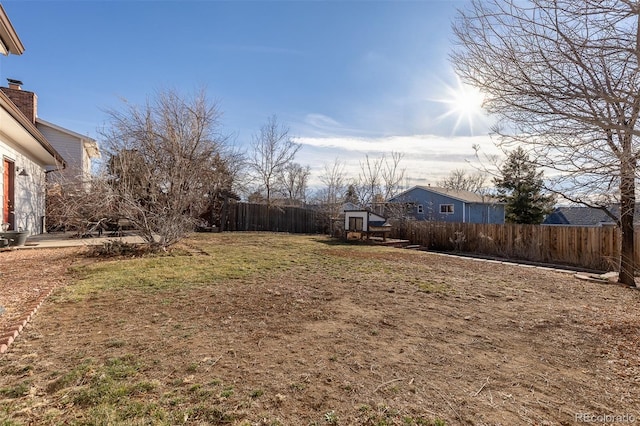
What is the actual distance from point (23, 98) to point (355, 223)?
1550cm

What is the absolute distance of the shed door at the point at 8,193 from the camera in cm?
913

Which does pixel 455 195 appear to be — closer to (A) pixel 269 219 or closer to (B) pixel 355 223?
(B) pixel 355 223

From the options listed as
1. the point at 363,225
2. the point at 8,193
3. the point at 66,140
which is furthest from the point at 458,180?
the point at 8,193

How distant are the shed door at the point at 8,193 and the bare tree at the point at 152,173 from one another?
10.8 feet

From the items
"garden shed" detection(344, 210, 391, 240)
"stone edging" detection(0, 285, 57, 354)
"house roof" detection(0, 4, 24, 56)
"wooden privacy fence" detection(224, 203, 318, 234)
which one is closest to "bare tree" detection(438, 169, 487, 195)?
"wooden privacy fence" detection(224, 203, 318, 234)

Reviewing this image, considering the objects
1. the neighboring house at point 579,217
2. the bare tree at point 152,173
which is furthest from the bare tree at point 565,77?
the neighboring house at point 579,217

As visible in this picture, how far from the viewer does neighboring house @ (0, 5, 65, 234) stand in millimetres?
8002

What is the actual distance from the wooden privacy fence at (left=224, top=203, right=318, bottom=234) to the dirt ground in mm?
12493

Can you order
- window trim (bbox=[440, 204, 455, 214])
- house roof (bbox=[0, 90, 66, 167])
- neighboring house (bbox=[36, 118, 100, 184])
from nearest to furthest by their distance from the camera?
house roof (bbox=[0, 90, 66, 167]) → neighboring house (bbox=[36, 118, 100, 184]) → window trim (bbox=[440, 204, 455, 214])

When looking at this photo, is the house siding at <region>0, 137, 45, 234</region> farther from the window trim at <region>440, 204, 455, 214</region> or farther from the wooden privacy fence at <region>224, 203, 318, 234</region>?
the window trim at <region>440, 204, 455, 214</region>

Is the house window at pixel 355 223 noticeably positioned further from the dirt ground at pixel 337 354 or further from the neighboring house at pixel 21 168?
the neighboring house at pixel 21 168

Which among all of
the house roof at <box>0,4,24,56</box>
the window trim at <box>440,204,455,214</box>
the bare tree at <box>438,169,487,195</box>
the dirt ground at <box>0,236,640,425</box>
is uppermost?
the bare tree at <box>438,169,487,195</box>

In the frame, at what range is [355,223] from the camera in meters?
14.6

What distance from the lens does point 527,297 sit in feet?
16.5
